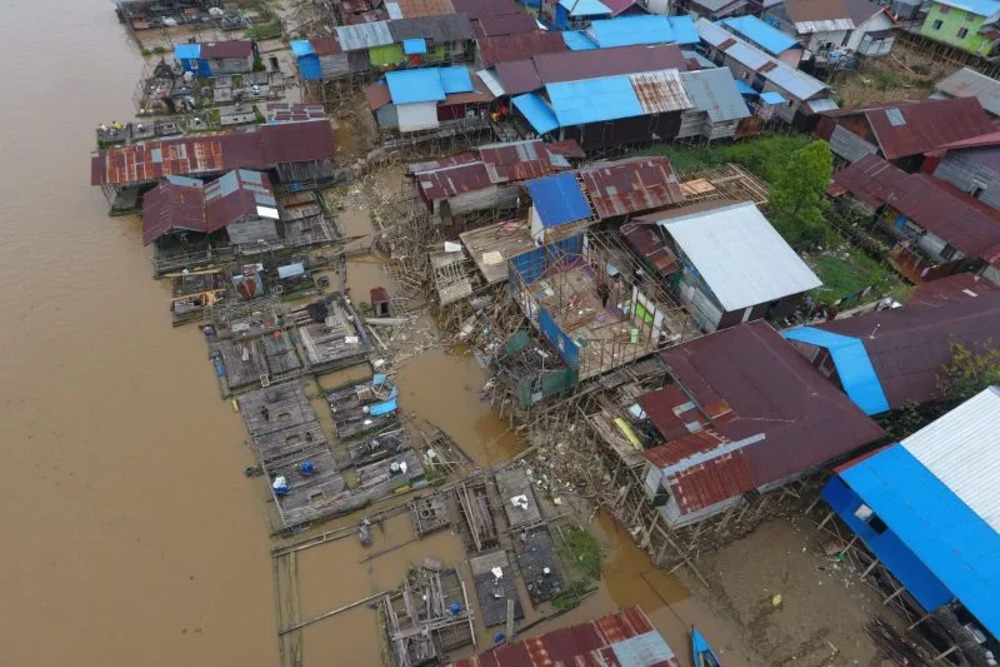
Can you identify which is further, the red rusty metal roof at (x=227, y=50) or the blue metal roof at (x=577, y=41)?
the red rusty metal roof at (x=227, y=50)

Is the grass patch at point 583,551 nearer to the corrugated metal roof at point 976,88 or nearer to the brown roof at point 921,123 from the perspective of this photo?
the brown roof at point 921,123

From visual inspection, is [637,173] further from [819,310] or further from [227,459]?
[227,459]

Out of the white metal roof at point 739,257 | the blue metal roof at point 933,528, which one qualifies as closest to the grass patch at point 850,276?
the white metal roof at point 739,257

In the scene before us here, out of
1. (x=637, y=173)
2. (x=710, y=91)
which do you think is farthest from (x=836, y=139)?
(x=637, y=173)

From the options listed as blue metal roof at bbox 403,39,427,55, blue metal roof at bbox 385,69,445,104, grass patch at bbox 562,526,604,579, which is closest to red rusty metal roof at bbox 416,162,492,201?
blue metal roof at bbox 385,69,445,104

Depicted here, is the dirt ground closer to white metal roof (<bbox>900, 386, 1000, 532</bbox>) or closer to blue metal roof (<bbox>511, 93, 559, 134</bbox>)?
white metal roof (<bbox>900, 386, 1000, 532</bbox>)

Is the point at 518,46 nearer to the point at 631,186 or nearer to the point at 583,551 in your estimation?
the point at 631,186

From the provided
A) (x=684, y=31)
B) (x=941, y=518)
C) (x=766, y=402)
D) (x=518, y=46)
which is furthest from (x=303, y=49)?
(x=941, y=518)
